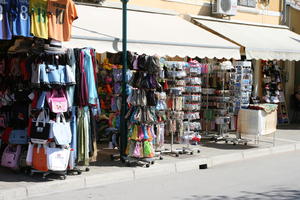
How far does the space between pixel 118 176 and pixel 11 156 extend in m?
1.91

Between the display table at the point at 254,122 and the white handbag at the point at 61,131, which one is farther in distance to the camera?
the display table at the point at 254,122

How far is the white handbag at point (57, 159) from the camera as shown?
8328 millimetres

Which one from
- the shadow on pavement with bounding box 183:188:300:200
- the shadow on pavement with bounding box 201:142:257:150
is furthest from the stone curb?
the shadow on pavement with bounding box 183:188:300:200

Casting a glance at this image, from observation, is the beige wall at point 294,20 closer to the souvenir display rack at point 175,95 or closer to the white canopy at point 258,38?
the white canopy at point 258,38

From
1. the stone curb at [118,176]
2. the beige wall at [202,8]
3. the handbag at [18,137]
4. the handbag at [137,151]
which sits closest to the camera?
the stone curb at [118,176]

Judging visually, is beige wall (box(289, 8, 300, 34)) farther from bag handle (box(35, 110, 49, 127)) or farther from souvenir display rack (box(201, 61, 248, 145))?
bag handle (box(35, 110, 49, 127))

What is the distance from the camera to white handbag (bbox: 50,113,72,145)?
8320mm

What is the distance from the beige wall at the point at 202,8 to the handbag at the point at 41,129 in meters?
6.08

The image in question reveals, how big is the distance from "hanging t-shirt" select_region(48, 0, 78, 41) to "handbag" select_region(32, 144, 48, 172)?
184cm

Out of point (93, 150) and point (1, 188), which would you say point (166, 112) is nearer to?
point (93, 150)

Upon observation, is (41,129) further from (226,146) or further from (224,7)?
(224,7)

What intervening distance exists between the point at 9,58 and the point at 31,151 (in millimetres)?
1843

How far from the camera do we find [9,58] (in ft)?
30.3

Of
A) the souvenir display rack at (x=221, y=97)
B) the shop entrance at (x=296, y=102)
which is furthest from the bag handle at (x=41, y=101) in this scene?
the shop entrance at (x=296, y=102)
